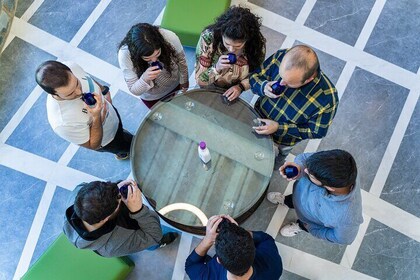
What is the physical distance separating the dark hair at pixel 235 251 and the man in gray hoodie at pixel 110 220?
0.71m

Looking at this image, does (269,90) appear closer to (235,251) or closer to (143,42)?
(143,42)

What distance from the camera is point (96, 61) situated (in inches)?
188

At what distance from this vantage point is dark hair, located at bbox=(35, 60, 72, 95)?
2.67m

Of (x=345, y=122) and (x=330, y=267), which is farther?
(x=345, y=122)

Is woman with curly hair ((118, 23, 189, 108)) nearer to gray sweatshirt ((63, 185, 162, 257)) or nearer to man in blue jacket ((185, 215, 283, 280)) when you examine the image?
gray sweatshirt ((63, 185, 162, 257))

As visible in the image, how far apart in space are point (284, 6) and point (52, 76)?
3.41 metres

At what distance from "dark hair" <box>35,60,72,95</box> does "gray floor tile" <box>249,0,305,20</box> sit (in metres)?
3.14

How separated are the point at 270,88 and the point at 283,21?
2.21m

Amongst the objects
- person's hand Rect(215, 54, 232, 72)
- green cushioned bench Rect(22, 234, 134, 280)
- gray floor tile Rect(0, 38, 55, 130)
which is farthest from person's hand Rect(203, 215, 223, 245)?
gray floor tile Rect(0, 38, 55, 130)

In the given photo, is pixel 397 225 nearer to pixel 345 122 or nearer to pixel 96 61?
pixel 345 122

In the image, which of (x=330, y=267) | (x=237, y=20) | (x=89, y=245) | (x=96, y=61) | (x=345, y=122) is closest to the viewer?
(x=89, y=245)

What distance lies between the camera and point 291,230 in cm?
382

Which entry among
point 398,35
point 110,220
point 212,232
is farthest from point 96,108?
point 398,35

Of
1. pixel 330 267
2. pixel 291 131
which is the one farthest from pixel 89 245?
pixel 330 267
